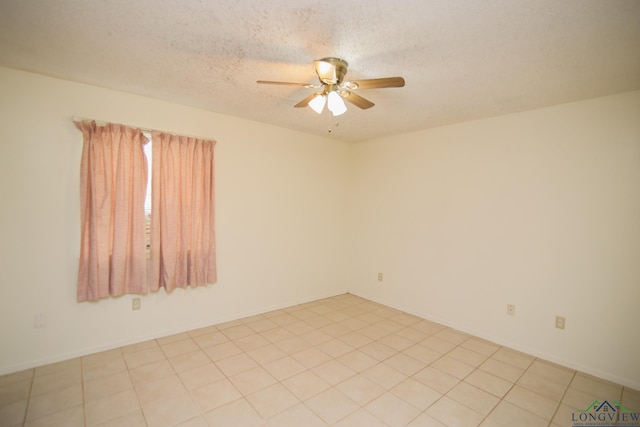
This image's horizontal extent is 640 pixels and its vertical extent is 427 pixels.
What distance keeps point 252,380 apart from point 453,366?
1.76 metres

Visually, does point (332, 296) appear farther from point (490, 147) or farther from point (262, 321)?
point (490, 147)

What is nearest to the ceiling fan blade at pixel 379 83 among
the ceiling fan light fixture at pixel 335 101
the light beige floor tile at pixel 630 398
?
the ceiling fan light fixture at pixel 335 101

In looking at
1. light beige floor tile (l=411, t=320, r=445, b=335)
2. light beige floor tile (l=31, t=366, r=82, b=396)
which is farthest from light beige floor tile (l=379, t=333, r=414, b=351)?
light beige floor tile (l=31, t=366, r=82, b=396)

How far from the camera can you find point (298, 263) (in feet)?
13.6

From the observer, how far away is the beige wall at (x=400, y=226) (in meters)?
2.37

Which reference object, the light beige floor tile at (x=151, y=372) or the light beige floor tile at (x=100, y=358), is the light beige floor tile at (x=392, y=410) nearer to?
the light beige floor tile at (x=151, y=372)

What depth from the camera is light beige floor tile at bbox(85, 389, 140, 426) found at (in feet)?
6.16

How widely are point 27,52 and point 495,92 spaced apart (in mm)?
3551

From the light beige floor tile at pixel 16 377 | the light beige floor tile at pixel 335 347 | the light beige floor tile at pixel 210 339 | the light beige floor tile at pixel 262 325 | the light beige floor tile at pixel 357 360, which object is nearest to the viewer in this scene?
the light beige floor tile at pixel 16 377

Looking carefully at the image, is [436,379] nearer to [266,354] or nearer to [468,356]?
[468,356]

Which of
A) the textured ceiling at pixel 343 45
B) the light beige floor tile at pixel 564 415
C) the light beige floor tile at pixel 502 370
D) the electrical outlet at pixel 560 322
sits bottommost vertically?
the light beige floor tile at pixel 564 415

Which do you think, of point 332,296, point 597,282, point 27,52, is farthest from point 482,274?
point 27,52

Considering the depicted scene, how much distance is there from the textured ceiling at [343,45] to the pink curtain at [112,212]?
0.50 meters

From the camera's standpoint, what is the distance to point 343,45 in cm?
179
